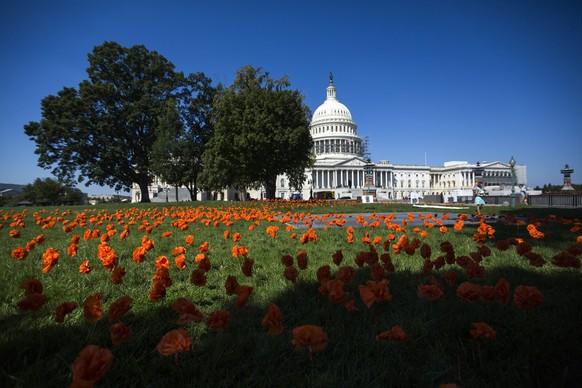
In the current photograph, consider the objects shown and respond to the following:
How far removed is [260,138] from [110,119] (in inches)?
732

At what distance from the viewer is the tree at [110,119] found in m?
31.6

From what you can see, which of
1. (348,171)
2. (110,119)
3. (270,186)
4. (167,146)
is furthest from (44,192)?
(348,171)

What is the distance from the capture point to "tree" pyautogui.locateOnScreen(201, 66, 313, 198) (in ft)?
81.4

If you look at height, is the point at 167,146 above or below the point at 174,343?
above

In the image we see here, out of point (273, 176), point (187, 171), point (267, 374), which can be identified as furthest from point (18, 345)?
point (187, 171)

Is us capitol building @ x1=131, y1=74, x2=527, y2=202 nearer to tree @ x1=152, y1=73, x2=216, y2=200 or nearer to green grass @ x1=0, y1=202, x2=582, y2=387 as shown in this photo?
tree @ x1=152, y1=73, x2=216, y2=200

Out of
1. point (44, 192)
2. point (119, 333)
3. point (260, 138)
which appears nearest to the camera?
point (119, 333)

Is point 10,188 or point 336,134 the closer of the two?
point 10,188

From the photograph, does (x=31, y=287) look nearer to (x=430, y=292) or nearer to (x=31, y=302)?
(x=31, y=302)

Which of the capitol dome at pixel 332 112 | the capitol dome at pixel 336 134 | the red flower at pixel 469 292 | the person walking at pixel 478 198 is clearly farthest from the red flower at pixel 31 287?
the capitol dome at pixel 332 112

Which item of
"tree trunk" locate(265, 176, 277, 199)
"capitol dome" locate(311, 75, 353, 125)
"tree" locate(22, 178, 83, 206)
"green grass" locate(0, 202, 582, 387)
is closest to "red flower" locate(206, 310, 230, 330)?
"green grass" locate(0, 202, 582, 387)

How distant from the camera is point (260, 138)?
954 inches

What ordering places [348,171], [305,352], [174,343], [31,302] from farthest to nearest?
1. [348,171]
2. [305,352]
3. [31,302]
4. [174,343]

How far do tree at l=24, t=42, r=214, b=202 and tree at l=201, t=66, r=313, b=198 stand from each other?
11.2 metres
